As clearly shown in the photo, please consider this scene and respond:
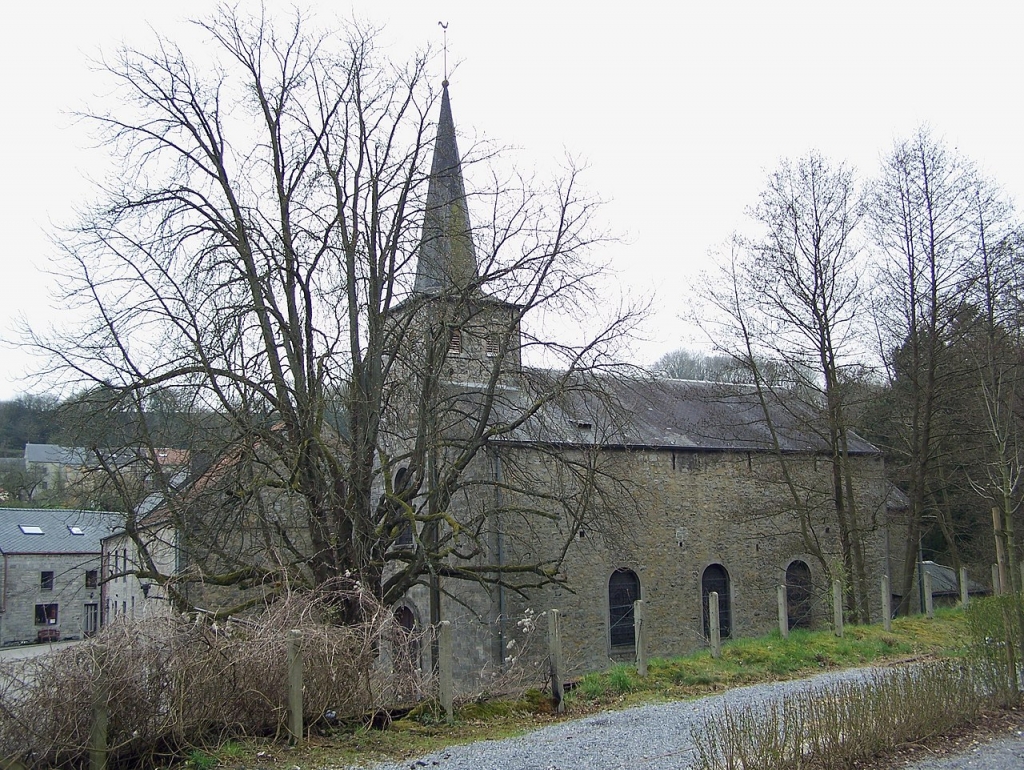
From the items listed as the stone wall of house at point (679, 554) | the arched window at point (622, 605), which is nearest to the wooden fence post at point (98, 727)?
the stone wall of house at point (679, 554)

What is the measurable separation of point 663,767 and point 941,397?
16652mm

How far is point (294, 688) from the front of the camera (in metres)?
7.41

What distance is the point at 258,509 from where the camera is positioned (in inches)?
484

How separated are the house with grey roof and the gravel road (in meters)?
35.1

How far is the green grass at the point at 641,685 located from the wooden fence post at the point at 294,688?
0.62 feet

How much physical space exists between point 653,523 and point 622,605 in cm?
227

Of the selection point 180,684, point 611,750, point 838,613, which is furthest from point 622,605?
point 180,684

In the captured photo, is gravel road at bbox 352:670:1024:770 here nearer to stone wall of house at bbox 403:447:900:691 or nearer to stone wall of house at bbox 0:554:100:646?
stone wall of house at bbox 403:447:900:691

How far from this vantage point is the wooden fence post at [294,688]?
737cm

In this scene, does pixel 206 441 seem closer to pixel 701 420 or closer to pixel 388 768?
pixel 388 768

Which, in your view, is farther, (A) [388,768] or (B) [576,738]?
(B) [576,738]

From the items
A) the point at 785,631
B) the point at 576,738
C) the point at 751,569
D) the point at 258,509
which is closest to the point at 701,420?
the point at 751,569

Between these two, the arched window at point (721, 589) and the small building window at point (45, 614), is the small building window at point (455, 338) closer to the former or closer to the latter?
the arched window at point (721, 589)

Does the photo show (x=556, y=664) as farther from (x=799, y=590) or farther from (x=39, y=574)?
(x=39, y=574)
